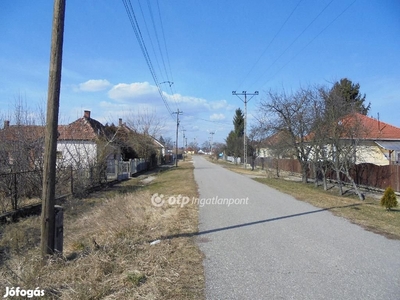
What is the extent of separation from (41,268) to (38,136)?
10.1 meters

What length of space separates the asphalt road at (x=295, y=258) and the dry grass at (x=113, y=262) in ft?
1.38

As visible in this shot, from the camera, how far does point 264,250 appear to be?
20.1ft

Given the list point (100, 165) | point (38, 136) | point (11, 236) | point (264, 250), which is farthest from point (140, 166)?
point (264, 250)

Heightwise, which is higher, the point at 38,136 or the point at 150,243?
the point at 38,136

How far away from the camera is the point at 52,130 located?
5.17 m

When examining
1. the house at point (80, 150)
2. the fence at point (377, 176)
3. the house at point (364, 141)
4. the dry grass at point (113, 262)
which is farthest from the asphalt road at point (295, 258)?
the fence at point (377, 176)

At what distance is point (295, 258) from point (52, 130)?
4486 mm

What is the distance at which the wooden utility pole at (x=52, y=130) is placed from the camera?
514cm

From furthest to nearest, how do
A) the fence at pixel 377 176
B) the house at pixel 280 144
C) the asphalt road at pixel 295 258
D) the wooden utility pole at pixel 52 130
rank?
the house at pixel 280 144 → the fence at pixel 377 176 → the wooden utility pole at pixel 52 130 → the asphalt road at pixel 295 258

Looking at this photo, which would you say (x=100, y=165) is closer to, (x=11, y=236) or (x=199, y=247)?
(x=11, y=236)

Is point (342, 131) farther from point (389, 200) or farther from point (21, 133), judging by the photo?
point (21, 133)

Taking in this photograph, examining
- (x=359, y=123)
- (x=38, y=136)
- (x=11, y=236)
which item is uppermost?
(x=359, y=123)

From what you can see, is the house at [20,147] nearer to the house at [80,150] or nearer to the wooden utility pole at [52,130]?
the house at [80,150]

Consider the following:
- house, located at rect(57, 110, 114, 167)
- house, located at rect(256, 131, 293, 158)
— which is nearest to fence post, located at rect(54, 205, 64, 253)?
house, located at rect(57, 110, 114, 167)
